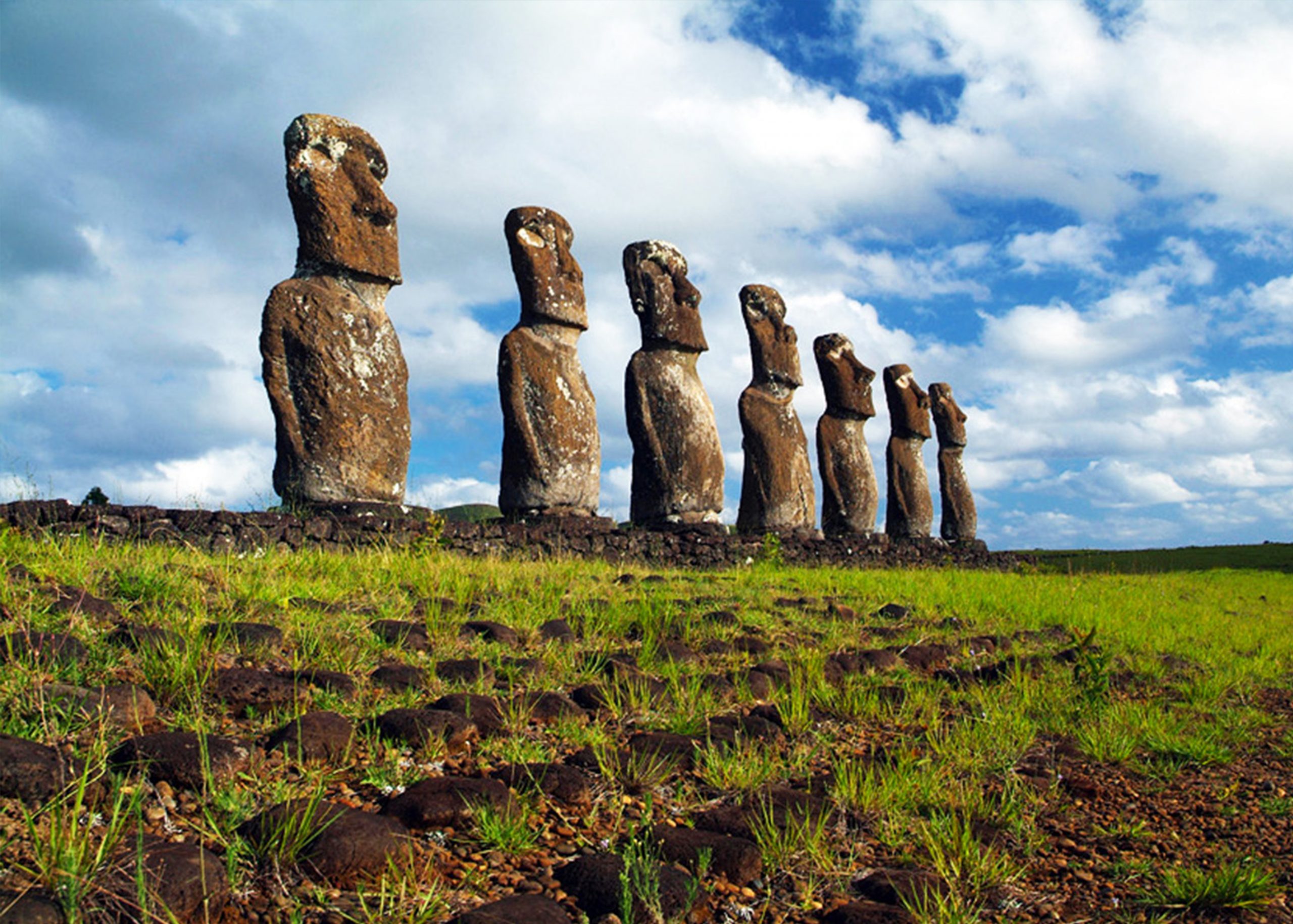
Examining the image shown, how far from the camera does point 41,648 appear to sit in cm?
332

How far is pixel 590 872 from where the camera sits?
228cm

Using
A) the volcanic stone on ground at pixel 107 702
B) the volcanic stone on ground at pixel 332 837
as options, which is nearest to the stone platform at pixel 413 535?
the volcanic stone on ground at pixel 107 702

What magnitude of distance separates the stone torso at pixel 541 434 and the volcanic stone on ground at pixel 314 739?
309 inches

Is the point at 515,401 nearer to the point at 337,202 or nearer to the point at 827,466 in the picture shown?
the point at 337,202

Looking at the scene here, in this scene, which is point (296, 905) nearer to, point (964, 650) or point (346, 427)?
point (964, 650)

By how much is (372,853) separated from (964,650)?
4494 mm

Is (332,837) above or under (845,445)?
under

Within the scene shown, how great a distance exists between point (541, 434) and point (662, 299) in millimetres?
2971

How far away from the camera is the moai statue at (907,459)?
58.6 ft

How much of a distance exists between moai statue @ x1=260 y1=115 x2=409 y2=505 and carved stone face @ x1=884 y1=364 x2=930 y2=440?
11.3 meters

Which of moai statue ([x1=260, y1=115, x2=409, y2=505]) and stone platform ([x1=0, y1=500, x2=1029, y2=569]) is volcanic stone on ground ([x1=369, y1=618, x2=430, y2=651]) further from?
moai statue ([x1=260, y1=115, x2=409, y2=505])

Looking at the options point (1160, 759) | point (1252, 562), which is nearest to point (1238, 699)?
point (1160, 759)

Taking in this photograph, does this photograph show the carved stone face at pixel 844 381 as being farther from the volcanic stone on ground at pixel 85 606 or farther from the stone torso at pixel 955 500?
the volcanic stone on ground at pixel 85 606

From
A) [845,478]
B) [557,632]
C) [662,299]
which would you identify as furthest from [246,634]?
[845,478]
